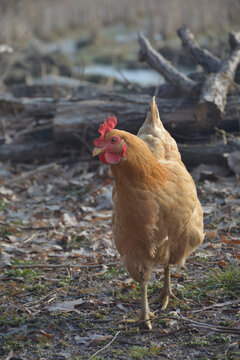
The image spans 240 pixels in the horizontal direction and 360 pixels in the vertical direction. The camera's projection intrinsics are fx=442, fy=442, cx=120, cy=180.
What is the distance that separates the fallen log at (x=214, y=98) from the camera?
5.77 metres

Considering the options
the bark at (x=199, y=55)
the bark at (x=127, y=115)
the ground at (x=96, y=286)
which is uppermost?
the bark at (x=199, y=55)

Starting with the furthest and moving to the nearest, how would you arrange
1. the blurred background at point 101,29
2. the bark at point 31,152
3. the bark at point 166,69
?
the blurred background at point 101,29
the bark at point 31,152
the bark at point 166,69

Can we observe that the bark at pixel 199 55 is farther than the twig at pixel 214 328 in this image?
Yes

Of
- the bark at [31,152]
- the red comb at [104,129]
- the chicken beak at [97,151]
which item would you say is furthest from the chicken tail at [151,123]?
the bark at [31,152]

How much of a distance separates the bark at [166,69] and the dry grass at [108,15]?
7712 mm

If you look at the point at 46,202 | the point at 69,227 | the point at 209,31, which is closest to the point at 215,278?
the point at 69,227

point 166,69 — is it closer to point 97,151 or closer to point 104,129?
point 104,129

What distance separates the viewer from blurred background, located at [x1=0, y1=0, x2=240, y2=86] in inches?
530

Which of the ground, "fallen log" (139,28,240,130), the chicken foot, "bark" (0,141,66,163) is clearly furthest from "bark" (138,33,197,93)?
the chicken foot

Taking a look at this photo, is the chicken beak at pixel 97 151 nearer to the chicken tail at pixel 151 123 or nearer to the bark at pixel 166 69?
the chicken tail at pixel 151 123

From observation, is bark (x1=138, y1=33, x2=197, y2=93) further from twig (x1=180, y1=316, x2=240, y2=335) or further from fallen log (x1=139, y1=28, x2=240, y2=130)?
twig (x1=180, y1=316, x2=240, y2=335)

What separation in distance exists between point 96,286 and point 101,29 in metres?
17.2

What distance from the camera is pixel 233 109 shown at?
647 cm

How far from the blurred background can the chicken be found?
27.2 ft
